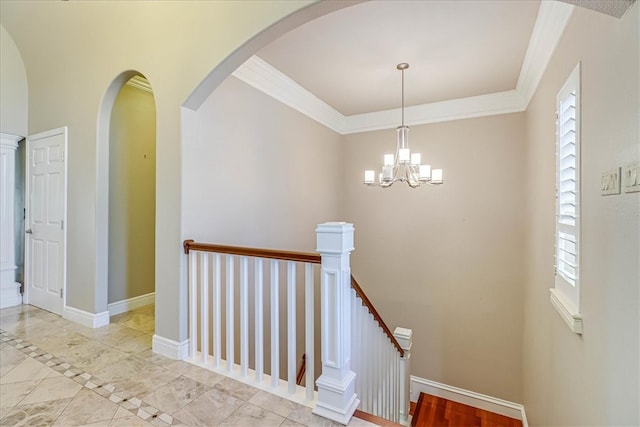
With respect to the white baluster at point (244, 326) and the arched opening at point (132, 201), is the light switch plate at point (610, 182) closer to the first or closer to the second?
the white baluster at point (244, 326)

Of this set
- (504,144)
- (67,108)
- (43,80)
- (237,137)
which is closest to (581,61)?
(504,144)

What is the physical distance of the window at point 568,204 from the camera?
170cm

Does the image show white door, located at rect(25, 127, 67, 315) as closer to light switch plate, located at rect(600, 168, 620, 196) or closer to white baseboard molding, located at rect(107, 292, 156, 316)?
white baseboard molding, located at rect(107, 292, 156, 316)

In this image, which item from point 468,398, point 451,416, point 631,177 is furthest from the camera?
point 468,398

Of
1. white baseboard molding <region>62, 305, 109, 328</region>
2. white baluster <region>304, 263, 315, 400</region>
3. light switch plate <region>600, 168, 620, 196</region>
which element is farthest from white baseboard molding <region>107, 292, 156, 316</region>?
light switch plate <region>600, 168, 620, 196</region>

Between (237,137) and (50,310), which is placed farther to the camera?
(50,310)

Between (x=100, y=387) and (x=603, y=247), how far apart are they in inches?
118

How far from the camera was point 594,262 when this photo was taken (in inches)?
57.2

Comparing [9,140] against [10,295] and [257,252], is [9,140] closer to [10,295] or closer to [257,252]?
[10,295]

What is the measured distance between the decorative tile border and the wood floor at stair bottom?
3.23m

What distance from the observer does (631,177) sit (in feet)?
3.59

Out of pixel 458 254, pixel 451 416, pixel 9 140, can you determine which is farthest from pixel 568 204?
pixel 9 140

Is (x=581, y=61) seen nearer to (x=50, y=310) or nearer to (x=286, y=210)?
(x=286, y=210)

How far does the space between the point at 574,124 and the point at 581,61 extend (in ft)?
1.15
